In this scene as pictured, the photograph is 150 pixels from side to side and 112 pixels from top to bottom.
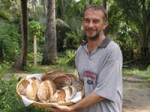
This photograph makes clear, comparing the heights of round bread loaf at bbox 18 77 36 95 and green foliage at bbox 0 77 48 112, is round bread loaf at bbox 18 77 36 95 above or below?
above

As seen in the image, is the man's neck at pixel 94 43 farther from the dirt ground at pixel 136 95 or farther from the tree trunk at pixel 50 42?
the tree trunk at pixel 50 42

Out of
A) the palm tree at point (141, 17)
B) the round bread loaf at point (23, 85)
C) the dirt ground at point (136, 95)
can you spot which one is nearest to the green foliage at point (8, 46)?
the palm tree at point (141, 17)

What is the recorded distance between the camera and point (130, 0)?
53.2 feet

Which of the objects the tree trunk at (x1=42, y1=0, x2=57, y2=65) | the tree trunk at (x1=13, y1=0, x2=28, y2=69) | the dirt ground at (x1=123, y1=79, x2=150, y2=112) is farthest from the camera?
the tree trunk at (x1=42, y1=0, x2=57, y2=65)

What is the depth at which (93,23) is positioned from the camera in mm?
2562

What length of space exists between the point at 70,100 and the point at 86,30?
0.54 metres

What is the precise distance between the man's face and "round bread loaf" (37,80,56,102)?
19.2 inches

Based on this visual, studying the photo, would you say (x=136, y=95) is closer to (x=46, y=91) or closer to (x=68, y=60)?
(x=46, y=91)

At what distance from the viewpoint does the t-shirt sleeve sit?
2531mm

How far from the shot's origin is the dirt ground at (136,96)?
738 centimetres

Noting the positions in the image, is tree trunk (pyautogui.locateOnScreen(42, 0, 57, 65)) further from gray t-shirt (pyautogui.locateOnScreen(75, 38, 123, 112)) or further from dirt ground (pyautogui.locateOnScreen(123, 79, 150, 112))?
gray t-shirt (pyautogui.locateOnScreen(75, 38, 123, 112))

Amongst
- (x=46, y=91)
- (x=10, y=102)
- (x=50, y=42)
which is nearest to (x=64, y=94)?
(x=46, y=91)

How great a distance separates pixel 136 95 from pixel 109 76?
6401mm

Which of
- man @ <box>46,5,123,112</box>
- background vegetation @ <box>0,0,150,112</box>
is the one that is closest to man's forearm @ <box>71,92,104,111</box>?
man @ <box>46,5,123,112</box>
